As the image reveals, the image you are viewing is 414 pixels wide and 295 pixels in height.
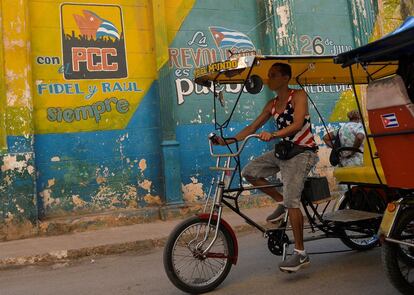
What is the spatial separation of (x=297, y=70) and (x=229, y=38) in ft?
14.4

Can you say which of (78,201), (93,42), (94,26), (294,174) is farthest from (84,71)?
(294,174)

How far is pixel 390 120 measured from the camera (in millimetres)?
3682

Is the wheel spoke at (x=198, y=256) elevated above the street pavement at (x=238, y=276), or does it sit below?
above

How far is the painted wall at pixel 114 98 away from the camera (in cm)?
743

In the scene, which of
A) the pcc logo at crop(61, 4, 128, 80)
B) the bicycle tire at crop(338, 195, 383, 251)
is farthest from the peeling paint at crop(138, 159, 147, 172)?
the bicycle tire at crop(338, 195, 383, 251)

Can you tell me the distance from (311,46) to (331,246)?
527 cm

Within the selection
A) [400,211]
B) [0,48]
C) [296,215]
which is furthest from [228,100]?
[400,211]

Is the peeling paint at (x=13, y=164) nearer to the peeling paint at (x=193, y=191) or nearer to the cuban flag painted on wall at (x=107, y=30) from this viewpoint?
the cuban flag painted on wall at (x=107, y=30)

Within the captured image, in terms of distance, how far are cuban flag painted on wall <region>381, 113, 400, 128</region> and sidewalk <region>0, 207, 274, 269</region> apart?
346 centimetres

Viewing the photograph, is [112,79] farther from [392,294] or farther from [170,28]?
[392,294]

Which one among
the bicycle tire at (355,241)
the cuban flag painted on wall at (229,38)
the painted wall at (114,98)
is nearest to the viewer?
the bicycle tire at (355,241)

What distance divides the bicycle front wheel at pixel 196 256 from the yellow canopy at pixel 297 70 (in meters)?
1.40

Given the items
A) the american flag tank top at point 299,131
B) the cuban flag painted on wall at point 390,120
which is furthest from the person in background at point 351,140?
the cuban flag painted on wall at point 390,120

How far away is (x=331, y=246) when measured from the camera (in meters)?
5.54
